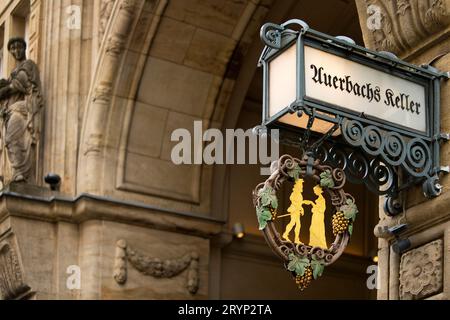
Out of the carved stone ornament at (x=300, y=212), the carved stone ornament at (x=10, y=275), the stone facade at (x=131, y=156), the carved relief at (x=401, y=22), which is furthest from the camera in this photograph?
the stone facade at (x=131, y=156)

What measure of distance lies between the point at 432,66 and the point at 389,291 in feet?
4.84

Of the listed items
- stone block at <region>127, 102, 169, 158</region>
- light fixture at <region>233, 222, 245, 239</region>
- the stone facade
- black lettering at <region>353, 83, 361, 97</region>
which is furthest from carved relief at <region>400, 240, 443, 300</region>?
light fixture at <region>233, 222, 245, 239</region>

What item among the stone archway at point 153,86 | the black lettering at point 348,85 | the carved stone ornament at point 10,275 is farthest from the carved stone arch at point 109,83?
the black lettering at point 348,85

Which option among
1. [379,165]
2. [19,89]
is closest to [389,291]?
[379,165]

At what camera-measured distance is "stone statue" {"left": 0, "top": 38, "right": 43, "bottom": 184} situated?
14180mm

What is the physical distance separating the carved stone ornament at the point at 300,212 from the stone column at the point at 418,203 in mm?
574

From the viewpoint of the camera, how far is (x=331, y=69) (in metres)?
7.67

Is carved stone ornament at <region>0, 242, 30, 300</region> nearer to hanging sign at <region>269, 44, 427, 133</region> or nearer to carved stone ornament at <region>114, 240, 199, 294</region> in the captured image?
carved stone ornament at <region>114, 240, 199, 294</region>

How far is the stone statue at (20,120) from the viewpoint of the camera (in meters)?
14.2

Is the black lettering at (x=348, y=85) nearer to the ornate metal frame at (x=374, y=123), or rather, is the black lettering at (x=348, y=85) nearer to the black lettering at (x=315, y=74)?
the ornate metal frame at (x=374, y=123)

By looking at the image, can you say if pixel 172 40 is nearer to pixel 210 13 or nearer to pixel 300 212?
pixel 210 13

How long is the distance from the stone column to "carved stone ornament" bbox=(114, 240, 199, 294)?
5717mm

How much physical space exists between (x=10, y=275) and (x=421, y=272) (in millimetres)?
6990

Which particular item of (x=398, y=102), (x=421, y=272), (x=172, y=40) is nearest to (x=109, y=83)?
(x=172, y=40)
